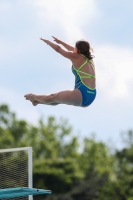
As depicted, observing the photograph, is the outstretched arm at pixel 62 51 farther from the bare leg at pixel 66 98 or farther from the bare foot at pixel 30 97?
the bare foot at pixel 30 97

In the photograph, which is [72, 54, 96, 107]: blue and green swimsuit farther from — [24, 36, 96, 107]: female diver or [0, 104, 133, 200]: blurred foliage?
[0, 104, 133, 200]: blurred foliage

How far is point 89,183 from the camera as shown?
49469 mm

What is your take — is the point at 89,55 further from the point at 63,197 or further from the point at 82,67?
the point at 63,197

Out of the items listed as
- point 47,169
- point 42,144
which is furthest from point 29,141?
point 47,169

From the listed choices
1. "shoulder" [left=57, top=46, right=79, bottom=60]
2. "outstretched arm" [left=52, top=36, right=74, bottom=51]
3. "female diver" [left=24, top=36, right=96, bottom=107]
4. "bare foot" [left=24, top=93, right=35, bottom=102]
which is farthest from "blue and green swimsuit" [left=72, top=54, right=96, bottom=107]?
"bare foot" [left=24, top=93, right=35, bottom=102]

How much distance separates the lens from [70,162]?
5262 cm

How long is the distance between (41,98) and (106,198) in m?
30.6

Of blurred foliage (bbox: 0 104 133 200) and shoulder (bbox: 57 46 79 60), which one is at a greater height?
blurred foliage (bbox: 0 104 133 200)

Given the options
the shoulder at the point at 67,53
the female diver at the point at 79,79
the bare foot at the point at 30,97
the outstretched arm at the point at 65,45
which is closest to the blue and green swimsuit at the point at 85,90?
the female diver at the point at 79,79

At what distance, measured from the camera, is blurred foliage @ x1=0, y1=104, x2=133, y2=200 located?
4781 cm

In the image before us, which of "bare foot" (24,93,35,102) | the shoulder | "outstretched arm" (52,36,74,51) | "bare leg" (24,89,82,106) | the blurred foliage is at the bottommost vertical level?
"bare leg" (24,89,82,106)

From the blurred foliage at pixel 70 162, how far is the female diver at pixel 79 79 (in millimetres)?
29517

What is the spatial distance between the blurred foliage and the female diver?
29.5m

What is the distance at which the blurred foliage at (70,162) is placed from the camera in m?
47.8
